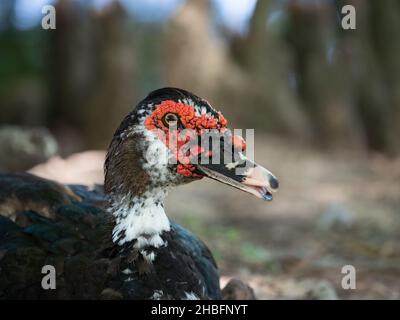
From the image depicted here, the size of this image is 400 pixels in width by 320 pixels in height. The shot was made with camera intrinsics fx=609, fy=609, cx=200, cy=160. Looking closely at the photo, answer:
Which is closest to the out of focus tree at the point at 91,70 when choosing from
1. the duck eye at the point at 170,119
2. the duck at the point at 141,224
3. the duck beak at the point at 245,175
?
the duck at the point at 141,224

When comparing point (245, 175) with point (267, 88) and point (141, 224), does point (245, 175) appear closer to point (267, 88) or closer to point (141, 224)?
point (141, 224)

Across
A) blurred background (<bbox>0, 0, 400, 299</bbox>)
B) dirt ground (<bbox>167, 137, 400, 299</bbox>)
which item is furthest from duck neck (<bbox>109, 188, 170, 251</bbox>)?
blurred background (<bbox>0, 0, 400, 299</bbox>)

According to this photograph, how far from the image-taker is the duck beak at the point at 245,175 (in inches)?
110

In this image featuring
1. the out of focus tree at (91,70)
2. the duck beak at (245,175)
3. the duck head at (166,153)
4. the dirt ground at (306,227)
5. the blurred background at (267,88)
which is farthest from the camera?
the out of focus tree at (91,70)

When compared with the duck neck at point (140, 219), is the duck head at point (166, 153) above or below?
above

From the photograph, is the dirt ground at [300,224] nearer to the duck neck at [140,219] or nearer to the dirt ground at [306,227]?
the dirt ground at [306,227]

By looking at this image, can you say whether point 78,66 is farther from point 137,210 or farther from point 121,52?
point 137,210

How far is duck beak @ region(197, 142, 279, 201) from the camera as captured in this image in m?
2.79

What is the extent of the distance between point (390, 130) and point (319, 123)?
1309mm

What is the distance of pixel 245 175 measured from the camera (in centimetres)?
282

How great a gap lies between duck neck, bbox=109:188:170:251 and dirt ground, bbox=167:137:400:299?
120 centimetres

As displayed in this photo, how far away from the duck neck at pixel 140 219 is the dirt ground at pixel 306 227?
120 cm

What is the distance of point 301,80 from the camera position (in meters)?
11.9

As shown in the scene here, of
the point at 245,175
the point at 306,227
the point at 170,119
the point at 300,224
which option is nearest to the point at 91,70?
the point at 300,224
